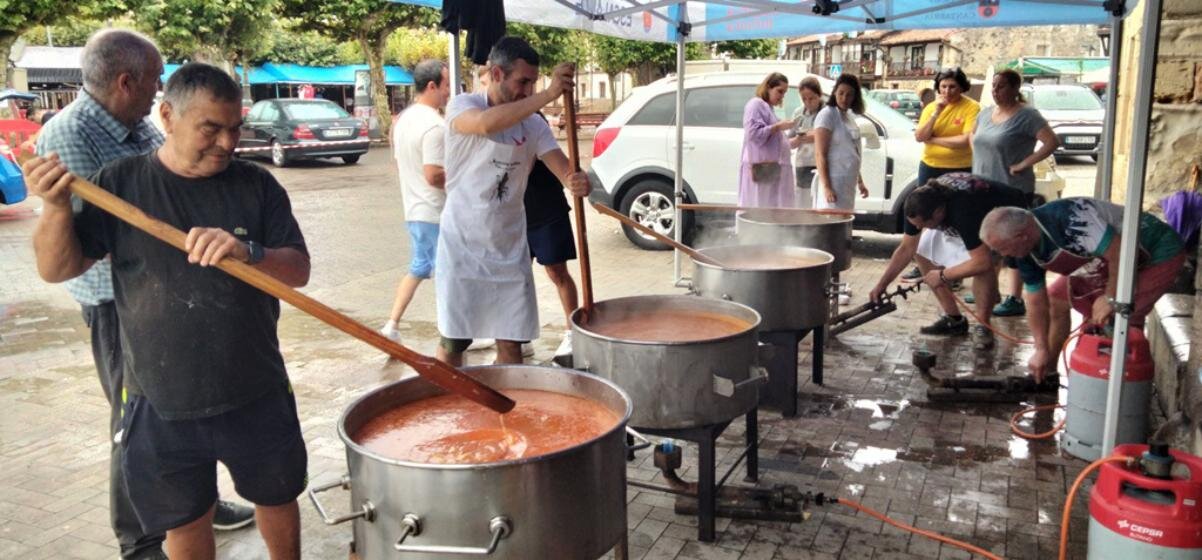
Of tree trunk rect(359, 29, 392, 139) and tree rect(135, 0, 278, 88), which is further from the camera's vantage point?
tree trunk rect(359, 29, 392, 139)

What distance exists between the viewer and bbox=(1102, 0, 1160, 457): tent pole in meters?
3.17

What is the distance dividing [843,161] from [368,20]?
781 inches

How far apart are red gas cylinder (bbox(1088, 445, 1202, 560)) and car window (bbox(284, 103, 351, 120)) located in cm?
1873

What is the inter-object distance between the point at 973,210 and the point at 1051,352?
92cm

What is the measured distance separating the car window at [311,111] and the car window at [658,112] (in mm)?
11985

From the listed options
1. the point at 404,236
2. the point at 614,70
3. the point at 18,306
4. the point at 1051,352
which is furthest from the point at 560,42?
the point at 1051,352

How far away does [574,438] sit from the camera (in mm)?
2336

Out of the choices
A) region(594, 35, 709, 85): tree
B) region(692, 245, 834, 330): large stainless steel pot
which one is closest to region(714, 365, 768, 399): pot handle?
region(692, 245, 834, 330): large stainless steel pot

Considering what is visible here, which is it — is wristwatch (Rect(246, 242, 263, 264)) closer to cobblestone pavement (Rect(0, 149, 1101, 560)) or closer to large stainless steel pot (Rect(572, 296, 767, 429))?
large stainless steel pot (Rect(572, 296, 767, 429))

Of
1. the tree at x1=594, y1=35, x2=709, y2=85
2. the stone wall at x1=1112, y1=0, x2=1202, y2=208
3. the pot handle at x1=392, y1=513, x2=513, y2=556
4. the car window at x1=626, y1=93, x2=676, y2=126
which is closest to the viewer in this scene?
the pot handle at x1=392, y1=513, x2=513, y2=556

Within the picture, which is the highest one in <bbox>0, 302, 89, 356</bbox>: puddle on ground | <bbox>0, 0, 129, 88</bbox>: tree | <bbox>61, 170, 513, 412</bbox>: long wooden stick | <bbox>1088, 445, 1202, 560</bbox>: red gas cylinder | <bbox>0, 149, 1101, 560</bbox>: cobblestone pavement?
<bbox>0, 0, 129, 88</bbox>: tree

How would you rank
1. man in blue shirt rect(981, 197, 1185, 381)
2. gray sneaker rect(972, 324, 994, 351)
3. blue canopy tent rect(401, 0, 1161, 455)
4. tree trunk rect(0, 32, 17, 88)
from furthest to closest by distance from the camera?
tree trunk rect(0, 32, 17, 88), gray sneaker rect(972, 324, 994, 351), blue canopy tent rect(401, 0, 1161, 455), man in blue shirt rect(981, 197, 1185, 381)

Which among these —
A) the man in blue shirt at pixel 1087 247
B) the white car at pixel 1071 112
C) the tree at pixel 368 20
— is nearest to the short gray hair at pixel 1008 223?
the man in blue shirt at pixel 1087 247

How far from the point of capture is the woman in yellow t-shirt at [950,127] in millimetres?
7426
